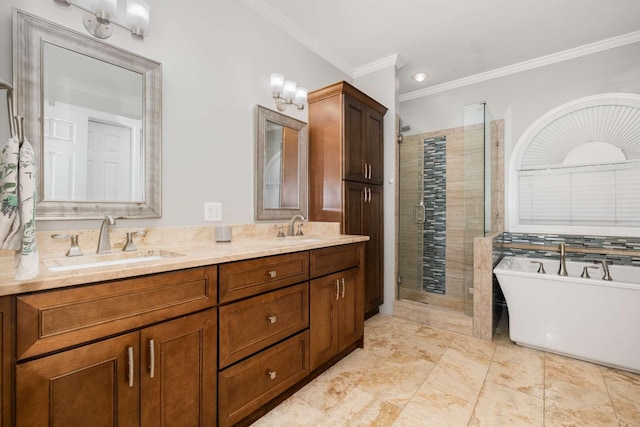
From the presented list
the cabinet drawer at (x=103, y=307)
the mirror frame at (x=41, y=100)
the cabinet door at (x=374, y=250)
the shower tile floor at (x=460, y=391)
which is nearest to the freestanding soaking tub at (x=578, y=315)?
the shower tile floor at (x=460, y=391)

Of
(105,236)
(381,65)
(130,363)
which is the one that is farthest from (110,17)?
(381,65)

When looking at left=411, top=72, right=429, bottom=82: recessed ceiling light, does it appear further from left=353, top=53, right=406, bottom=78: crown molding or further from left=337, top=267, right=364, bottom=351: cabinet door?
left=337, top=267, right=364, bottom=351: cabinet door

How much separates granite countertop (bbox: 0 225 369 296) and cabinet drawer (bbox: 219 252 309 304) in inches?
1.6

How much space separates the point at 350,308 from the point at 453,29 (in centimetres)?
258

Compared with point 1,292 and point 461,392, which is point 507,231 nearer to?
point 461,392

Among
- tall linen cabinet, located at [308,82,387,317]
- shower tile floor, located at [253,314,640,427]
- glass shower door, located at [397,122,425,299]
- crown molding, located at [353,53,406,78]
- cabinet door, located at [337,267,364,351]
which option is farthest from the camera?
glass shower door, located at [397,122,425,299]

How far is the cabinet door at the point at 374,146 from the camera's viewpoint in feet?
9.40

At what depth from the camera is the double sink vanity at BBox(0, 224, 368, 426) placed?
0.84 metres

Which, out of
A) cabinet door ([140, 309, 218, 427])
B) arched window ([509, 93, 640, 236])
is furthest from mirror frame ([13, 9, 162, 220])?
arched window ([509, 93, 640, 236])

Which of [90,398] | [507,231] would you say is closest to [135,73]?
[90,398]

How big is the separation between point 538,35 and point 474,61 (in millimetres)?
576

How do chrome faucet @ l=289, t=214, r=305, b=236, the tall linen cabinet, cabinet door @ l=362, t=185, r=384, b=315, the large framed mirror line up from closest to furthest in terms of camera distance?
the large framed mirror
chrome faucet @ l=289, t=214, r=305, b=236
the tall linen cabinet
cabinet door @ l=362, t=185, r=384, b=315

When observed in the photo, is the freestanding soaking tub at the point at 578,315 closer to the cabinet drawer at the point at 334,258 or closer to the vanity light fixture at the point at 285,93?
the cabinet drawer at the point at 334,258

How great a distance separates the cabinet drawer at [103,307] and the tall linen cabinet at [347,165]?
4.99 ft
